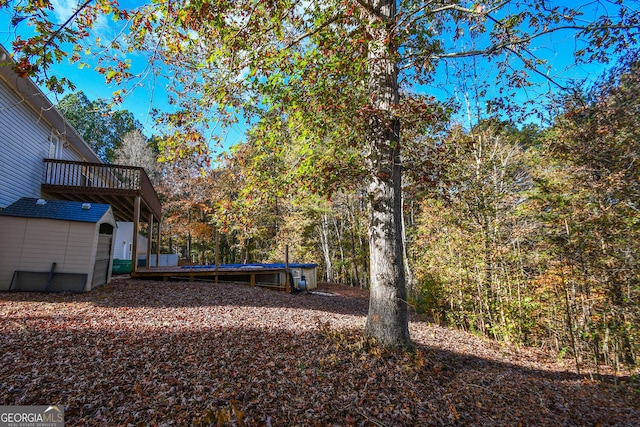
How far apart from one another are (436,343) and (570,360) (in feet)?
9.58

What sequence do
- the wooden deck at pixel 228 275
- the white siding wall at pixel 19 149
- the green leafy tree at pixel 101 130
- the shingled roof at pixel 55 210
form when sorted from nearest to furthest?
the shingled roof at pixel 55 210 → the white siding wall at pixel 19 149 → the wooden deck at pixel 228 275 → the green leafy tree at pixel 101 130

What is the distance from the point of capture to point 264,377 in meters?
3.38

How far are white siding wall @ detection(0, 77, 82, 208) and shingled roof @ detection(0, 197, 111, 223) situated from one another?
0.61 metres

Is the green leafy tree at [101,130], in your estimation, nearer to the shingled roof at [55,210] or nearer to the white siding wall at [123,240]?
the white siding wall at [123,240]

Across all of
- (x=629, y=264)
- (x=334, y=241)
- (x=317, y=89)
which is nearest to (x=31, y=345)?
(x=317, y=89)

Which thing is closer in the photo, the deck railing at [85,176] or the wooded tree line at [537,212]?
the wooded tree line at [537,212]

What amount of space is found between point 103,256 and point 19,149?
4.14 metres

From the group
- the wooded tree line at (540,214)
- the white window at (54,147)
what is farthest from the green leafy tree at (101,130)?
the wooded tree line at (540,214)

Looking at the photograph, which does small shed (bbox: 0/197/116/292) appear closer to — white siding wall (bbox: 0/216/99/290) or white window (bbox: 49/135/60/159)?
white siding wall (bbox: 0/216/99/290)

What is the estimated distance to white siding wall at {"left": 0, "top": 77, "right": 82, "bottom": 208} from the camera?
7.88m

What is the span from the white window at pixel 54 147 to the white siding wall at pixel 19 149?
0.27m

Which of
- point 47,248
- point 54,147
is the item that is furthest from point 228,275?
point 54,147

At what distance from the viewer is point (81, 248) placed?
7.36 m

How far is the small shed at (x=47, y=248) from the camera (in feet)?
22.9
